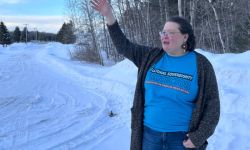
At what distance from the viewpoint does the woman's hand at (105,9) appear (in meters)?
3.64

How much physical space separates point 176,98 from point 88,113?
7691mm

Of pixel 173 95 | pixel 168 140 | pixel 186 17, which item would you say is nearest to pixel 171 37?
pixel 173 95

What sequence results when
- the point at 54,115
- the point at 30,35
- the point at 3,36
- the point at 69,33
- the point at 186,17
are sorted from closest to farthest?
the point at 54,115 → the point at 186,17 → the point at 69,33 → the point at 3,36 → the point at 30,35

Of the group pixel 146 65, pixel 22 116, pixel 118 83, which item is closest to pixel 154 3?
pixel 118 83

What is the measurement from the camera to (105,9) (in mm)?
3660

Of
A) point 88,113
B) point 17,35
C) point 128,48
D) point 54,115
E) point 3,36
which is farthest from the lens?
point 17,35

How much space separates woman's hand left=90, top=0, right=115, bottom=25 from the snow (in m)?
3.49

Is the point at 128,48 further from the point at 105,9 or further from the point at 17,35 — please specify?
the point at 17,35

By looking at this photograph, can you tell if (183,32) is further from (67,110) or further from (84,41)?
(84,41)

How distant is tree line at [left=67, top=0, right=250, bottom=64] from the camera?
28797mm

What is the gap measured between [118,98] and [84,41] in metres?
28.8

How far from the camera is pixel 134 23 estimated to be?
3556cm

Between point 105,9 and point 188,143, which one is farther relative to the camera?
point 105,9

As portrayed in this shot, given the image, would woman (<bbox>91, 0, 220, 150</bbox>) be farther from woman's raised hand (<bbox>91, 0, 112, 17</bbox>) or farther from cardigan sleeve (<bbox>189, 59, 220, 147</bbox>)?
woman's raised hand (<bbox>91, 0, 112, 17</bbox>)
